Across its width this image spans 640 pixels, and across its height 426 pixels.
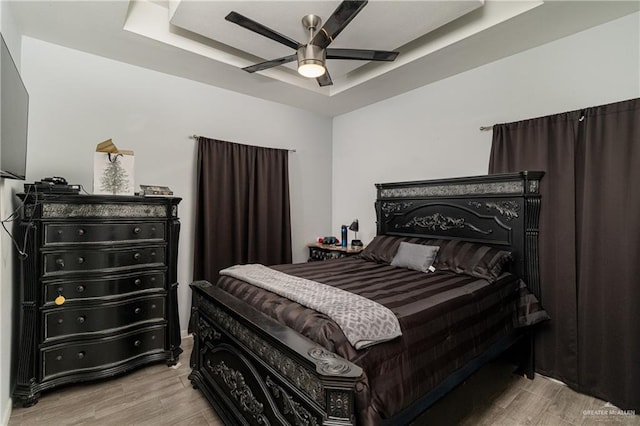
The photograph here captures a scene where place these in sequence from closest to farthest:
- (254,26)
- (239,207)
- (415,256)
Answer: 1. (254,26)
2. (415,256)
3. (239,207)

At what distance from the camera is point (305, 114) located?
14.5 feet

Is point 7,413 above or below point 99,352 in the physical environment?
below

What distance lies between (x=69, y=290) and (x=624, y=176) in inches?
161

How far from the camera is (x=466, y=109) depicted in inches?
124

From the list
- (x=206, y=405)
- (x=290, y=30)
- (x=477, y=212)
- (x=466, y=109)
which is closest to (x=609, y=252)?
(x=477, y=212)

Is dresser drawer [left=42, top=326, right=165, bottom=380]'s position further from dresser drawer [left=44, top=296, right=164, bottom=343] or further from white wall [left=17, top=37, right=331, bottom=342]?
white wall [left=17, top=37, right=331, bottom=342]

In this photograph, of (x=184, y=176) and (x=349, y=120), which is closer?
(x=184, y=176)

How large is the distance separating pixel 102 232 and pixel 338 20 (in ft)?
7.47

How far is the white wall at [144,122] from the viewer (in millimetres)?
2615

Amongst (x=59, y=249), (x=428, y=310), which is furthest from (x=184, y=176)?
(x=428, y=310)

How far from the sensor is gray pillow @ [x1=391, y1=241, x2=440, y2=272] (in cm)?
271

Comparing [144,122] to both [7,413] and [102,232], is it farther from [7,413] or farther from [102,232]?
[7,413]

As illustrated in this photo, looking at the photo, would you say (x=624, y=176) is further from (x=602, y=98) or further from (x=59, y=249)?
(x=59, y=249)

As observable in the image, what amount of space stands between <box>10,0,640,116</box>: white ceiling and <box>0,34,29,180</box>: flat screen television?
0.78 meters
